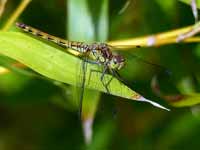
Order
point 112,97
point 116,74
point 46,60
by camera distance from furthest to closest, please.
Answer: point 112,97, point 116,74, point 46,60

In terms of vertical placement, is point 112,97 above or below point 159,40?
below

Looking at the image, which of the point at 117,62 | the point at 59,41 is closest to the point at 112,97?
the point at 117,62

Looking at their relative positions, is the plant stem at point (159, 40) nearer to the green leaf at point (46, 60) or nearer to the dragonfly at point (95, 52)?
the dragonfly at point (95, 52)

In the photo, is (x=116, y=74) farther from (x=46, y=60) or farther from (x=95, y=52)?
(x=46, y=60)

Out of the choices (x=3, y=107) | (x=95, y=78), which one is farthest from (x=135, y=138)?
(x=95, y=78)

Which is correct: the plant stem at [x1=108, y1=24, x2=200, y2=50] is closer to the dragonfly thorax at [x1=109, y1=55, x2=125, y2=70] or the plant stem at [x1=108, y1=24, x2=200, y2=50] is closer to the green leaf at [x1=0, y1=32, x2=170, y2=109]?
the dragonfly thorax at [x1=109, y1=55, x2=125, y2=70]

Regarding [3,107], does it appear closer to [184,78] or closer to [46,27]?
[46,27]
